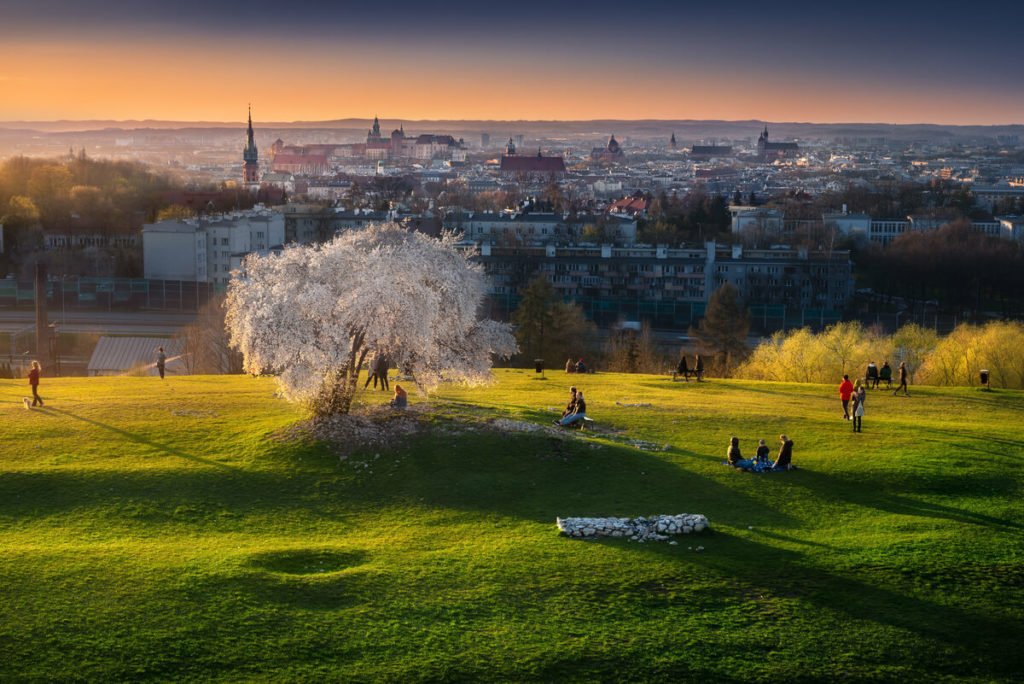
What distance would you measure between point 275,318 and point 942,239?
123372 millimetres

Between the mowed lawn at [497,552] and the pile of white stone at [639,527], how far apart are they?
1.06 feet

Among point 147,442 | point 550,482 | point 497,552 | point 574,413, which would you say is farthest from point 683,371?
point 497,552

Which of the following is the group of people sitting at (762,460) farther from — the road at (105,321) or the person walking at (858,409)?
the road at (105,321)

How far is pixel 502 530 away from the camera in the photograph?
2381cm

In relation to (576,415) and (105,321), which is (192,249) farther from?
(576,415)

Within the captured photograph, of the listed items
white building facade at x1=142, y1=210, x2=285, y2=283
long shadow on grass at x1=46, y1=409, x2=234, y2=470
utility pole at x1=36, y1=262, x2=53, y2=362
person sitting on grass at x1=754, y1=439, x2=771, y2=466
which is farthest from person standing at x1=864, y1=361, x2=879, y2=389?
white building facade at x1=142, y1=210, x2=285, y2=283

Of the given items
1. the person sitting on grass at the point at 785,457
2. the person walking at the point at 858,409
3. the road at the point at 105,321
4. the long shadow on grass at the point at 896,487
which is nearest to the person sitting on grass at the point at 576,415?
the person sitting on grass at the point at 785,457

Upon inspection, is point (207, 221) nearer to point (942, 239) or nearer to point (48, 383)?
point (48, 383)

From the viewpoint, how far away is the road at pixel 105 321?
8919cm

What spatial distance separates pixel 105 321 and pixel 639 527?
3274 inches

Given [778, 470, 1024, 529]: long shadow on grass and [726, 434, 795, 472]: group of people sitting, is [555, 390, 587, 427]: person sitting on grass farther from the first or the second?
[778, 470, 1024, 529]: long shadow on grass

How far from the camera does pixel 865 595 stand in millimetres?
20219

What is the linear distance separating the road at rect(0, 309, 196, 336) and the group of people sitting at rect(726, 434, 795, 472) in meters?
70.5

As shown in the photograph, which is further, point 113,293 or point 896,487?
point 113,293
